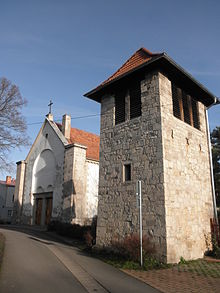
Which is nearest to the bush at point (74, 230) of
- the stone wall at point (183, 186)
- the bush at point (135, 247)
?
the bush at point (135, 247)

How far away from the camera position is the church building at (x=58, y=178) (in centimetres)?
1795

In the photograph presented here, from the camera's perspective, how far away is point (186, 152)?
444 inches

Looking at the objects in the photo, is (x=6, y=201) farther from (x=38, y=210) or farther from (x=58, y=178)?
(x=58, y=178)

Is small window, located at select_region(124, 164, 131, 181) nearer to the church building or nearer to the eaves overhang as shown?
the eaves overhang

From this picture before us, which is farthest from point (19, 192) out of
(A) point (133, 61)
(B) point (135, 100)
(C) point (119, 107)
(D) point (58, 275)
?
(D) point (58, 275)

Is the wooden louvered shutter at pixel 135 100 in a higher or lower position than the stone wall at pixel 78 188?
higher

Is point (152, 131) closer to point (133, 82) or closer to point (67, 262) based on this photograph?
point (133, 82)

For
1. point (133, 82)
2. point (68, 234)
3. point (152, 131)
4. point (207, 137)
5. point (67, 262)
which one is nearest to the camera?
point (67, 262)

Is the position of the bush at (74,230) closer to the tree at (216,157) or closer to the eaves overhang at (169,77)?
the eaves overhang at (169,77)

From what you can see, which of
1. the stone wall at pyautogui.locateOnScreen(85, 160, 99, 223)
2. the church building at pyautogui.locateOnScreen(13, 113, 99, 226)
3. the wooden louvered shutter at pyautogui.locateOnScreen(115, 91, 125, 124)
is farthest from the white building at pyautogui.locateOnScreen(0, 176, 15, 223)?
the wooden louvered shutter at pyautogui.locateOnScreen(115, 91, 125, 124)

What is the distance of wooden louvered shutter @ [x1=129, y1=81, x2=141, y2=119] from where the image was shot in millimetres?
11617

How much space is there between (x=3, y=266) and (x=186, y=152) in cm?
824

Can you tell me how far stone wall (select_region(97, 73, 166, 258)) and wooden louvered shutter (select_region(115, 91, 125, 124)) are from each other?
Result: 0.89ft

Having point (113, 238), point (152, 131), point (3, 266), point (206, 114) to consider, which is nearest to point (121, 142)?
point (152, 131)
